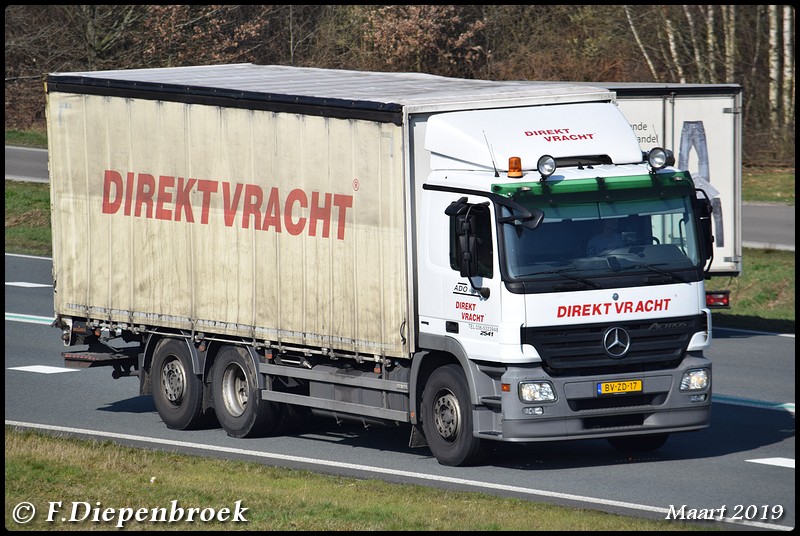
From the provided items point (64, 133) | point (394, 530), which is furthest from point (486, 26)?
point (394, 530)

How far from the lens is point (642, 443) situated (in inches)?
597

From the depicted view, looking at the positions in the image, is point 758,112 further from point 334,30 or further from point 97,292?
point 97,292

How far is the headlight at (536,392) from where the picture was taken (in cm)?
1352

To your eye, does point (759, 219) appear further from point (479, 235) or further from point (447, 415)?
point (479, 235)

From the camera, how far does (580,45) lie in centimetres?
4297

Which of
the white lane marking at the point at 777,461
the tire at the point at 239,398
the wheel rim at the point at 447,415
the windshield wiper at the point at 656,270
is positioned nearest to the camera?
the windshield wiper at the point at 656,270

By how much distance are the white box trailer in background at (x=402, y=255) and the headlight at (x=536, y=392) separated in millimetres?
22

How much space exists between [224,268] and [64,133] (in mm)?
3076

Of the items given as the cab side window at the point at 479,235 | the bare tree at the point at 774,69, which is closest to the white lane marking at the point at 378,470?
the cab side window at the point at 479,235

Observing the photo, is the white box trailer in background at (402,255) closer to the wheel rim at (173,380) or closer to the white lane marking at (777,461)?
the wheel rim at (173,380)

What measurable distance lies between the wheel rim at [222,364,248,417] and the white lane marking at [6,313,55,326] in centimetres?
890

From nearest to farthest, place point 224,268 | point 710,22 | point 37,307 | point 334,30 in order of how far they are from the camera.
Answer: point 224,268 < point 37,307 < point 710,22 < point 334,30

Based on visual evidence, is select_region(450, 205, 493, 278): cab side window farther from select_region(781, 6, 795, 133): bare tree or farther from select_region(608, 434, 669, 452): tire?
select_region(781, 6, 795, 133): bare tree

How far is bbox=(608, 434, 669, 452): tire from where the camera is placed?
15109 mm
